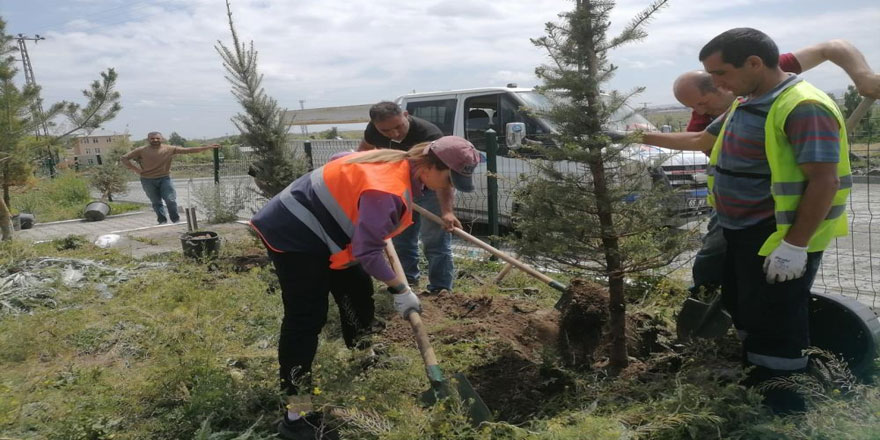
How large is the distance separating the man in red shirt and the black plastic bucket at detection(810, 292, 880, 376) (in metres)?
0.50

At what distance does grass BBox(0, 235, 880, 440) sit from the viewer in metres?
2.27

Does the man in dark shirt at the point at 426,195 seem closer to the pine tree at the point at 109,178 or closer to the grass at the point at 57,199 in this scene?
the grass at the point at 57,199

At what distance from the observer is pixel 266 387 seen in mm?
3092

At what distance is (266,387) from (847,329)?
115 inches

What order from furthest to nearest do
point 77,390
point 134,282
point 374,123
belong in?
point 134,282 < point 374,123 < point 77,390

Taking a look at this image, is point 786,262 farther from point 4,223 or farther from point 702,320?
point 4,223

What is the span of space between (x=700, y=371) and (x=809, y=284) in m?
0.69

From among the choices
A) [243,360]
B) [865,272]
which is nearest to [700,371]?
[243,360]

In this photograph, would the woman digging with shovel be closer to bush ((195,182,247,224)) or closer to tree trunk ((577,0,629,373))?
tree trunk ((577,0,629,373))

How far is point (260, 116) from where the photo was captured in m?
6.54

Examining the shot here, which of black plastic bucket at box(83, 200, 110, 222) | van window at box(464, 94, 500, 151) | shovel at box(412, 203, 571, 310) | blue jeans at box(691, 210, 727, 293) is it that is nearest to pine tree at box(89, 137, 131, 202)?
black plastic bucket at box(83, 200, 110, 222)

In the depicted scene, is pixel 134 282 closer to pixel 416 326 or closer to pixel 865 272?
pixel 416 326

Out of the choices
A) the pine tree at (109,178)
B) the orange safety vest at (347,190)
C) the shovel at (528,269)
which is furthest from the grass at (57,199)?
the orange safety vest at (347,190)

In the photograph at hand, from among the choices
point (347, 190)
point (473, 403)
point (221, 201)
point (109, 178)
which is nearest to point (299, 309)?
point (347, 190)
